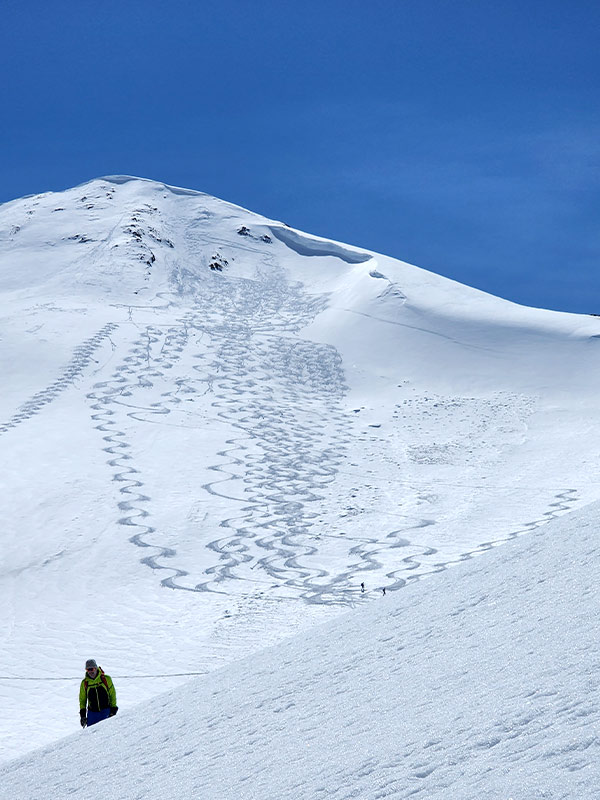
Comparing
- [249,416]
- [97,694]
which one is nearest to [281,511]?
[249,416]

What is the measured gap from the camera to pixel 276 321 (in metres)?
32.8

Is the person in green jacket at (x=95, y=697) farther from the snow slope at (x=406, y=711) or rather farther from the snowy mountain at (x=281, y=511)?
the snow slope at (x=406, y=711)

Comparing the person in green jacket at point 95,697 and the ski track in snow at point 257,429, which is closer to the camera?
the person in green jacket at point 95,697

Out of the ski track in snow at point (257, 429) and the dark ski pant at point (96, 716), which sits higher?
the ski track in snow at point (257, 429)

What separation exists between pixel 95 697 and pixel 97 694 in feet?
0.10

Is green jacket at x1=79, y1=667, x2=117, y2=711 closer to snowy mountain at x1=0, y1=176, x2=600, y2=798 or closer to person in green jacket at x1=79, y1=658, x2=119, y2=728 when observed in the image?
person in green jacket at x1=79, y1=658, x2=119, y2=728

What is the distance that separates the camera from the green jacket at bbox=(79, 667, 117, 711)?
7.75 m

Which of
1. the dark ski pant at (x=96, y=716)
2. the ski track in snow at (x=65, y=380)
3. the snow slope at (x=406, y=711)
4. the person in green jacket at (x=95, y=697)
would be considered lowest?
the dark ski pant at (x=96, y=716)

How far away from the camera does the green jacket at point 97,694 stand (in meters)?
7.75

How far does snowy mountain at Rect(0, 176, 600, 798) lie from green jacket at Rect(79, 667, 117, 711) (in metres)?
0.61

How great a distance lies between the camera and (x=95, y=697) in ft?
25.5

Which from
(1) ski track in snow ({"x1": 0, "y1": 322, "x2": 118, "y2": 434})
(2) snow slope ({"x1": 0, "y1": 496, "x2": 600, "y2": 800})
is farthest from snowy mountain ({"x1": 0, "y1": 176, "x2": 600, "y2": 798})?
(1) ski track in snow ({"x1": 0, "y1": 322, "x2": 118, "y2": 434})

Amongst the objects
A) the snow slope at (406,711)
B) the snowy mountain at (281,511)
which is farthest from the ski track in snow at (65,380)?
the snow slope at (406,711)

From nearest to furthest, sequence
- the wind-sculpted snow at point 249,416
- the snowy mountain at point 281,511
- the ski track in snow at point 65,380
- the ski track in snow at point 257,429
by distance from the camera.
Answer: the snowy mountain at point 281,511 < the ski track in snow at point 257,429 < the wind-sculpted snow at point 249,416 < the ski track in snow at point 65,380
